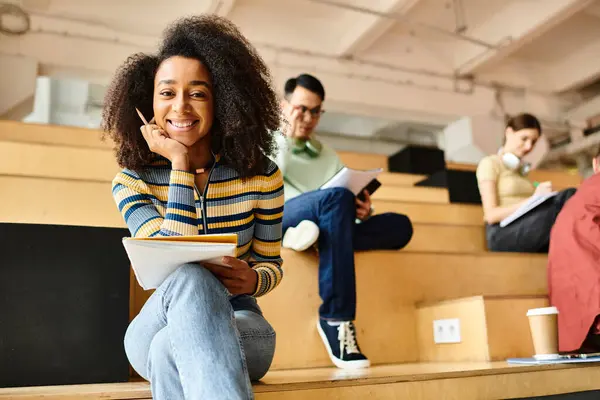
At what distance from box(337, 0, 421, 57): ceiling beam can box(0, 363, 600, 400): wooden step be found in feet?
10.4

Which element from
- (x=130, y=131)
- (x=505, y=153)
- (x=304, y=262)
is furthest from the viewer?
(x=505, y=153)

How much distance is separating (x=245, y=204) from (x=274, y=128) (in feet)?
0.69

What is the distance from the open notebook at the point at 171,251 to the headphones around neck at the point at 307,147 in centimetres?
109

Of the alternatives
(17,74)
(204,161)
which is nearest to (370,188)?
(204,161)

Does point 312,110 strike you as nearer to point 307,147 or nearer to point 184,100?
point 307,147

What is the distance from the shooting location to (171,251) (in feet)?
2.81

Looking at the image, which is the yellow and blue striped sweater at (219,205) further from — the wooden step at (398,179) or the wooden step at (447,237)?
the wooden step at (398,179)

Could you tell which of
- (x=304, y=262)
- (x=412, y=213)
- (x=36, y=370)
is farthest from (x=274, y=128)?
(x=412, y=213)

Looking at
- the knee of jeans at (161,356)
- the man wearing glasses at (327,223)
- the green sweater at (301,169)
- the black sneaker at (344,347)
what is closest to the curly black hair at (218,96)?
the man wearing glasses at (327,223)

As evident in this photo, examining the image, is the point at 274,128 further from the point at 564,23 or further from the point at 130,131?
the point at 564,23

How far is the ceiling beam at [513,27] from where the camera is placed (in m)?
4.08

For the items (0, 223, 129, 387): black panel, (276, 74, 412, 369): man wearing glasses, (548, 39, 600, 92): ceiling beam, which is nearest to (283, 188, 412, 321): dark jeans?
(276, 74, 412, 369): man wearing glasses

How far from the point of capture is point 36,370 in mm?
1180

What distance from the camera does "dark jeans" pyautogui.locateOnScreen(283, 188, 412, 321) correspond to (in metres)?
1.54
